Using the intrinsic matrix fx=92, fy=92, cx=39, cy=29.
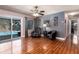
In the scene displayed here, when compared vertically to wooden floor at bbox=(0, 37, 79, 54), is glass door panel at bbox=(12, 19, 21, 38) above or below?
above

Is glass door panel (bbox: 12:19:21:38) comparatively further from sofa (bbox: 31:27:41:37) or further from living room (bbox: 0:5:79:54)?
sofa (bbox: 31:27:41:37)

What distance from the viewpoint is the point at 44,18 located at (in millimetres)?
10195

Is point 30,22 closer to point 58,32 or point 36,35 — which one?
point 36,35

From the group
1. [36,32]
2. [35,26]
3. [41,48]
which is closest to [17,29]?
[36,32]

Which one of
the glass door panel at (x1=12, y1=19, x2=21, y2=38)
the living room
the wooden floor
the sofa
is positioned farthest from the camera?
the sofa

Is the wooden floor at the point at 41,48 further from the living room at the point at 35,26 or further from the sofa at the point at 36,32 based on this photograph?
the sofa at the point at 36,32

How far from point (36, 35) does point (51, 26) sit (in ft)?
5.98

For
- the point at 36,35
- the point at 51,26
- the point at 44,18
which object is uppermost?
the point at 44,18

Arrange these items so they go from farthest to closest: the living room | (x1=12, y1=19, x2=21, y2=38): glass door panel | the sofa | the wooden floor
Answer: the sofa < (x1=12, y1=19, x2=21, y2=38): glass door panel < the living room < the wooden floor

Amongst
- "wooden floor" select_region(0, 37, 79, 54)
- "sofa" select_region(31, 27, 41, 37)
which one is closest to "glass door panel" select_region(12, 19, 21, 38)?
"sofa" select_region(31, 27, 41, 37)

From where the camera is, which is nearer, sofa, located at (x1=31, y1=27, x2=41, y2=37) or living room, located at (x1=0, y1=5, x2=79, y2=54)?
living room, located at (x1=0, y1=5, x2=79, y2=54)

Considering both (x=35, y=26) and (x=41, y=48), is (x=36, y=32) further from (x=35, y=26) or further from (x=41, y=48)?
(x=41, y=48)
